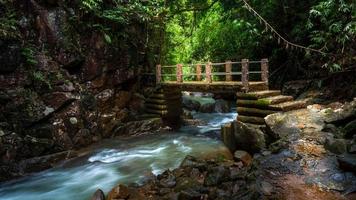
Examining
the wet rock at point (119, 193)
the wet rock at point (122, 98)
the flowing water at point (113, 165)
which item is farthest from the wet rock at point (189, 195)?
the wet rock at point (122, 98)

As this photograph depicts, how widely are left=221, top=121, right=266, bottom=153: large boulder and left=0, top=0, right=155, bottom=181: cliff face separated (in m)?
6.37

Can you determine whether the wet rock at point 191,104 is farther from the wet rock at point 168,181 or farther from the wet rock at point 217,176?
the wet rock at point 217,176

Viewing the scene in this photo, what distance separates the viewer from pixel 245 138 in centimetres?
994

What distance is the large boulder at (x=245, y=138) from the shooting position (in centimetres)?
961

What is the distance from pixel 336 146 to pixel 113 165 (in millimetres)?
7035

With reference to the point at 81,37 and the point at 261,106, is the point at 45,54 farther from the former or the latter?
the point at 261,106

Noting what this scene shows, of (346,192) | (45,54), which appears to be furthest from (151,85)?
(346,192)

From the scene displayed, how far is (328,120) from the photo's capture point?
30.2ft

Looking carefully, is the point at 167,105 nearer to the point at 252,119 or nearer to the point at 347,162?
the point at 252,119

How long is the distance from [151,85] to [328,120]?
10530 millimetres

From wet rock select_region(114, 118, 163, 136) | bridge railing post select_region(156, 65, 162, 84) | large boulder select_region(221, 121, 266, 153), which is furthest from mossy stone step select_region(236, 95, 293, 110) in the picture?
bridge railing post select_region(156, 65, 162, 84)

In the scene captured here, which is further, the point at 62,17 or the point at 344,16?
the point at 62,17

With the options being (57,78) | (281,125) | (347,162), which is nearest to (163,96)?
(57,78)

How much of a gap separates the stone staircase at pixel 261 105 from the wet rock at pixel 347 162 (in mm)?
3791
